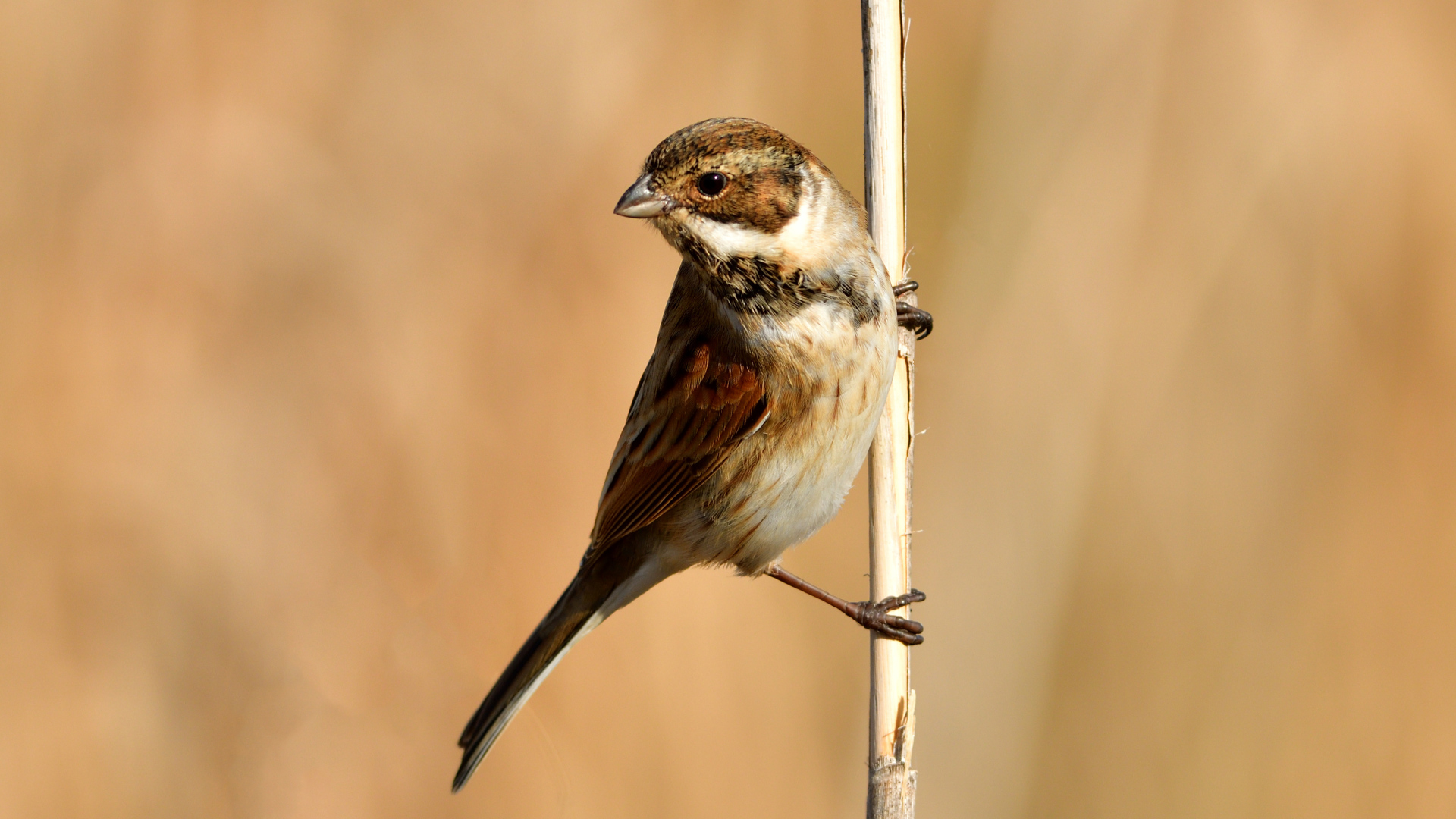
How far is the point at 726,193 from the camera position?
238cm

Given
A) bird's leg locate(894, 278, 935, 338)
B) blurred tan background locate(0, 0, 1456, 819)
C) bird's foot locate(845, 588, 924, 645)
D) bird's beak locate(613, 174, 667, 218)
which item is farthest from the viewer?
blurred tan background locate(0, 0, 1456, 819)

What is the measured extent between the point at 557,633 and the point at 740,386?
90cm

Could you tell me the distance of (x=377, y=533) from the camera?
3.66m

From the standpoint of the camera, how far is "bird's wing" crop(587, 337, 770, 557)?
2.76 metres

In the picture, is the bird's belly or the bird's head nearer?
the bird's head

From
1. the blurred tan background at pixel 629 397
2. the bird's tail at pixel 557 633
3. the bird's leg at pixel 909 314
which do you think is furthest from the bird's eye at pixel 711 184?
the blurred tan background at pixel 629 397

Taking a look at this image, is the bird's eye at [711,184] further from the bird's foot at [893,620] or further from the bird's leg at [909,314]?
the bird's foot at [893,620]

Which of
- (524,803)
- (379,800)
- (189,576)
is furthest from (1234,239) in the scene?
(189,576)

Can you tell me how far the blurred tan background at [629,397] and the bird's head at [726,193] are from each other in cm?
126

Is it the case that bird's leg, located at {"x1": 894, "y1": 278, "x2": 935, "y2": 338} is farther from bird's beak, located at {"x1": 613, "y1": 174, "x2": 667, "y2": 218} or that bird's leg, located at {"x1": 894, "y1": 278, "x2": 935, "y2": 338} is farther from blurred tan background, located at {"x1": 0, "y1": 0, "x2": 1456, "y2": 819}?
bird's beak, located at {"x1": 613, "y1": 174, "x2": 667, "y2": 218}

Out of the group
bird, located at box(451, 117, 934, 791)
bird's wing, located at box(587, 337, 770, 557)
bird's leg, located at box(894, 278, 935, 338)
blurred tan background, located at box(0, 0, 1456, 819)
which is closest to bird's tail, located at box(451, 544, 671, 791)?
bird, located at box(451, 117, 934, 791)

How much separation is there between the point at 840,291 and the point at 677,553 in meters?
0.96

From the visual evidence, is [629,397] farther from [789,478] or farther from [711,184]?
[711,184]

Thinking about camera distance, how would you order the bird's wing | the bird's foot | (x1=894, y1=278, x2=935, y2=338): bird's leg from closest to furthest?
1. the bird's foot
2. the bird's wing
3. (x1=894, y1=278, x2=935, y2=338): bird's leg
